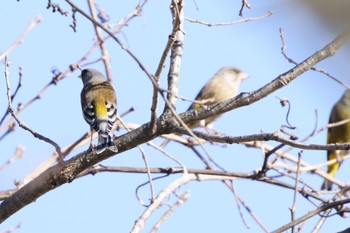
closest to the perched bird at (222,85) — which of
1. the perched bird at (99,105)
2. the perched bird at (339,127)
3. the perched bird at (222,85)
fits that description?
the perched bird at (222,85)

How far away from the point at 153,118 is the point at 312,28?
78.2 inches

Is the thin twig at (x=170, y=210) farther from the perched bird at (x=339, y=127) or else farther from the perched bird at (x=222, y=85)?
the perched bird at (x=222, y=85)

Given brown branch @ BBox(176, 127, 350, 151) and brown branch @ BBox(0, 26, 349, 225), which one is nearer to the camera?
brown branch @ BBox(176, 127, 350, 151)

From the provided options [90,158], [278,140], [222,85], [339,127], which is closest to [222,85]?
[222,85]

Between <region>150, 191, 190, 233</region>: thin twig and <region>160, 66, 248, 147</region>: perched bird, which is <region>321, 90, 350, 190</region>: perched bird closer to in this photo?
<region>160, 66, 248, 147</region>: perched bird

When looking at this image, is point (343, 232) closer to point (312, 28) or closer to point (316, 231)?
point (316, 231)

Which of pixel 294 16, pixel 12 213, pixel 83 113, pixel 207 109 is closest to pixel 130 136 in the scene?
pixel 207 109

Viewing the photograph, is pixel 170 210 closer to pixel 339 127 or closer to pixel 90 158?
pixel 90 158

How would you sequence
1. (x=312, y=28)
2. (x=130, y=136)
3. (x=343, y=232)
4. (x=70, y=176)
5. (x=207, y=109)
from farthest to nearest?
1. (x=70, y=176)
2. (x=130, y=136)
3. (x=207, y=109)
4. (x=343, y=232)
5. (x=312, y=28)

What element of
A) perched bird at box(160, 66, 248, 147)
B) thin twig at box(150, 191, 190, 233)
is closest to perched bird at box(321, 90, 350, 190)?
perched bird at box(160, 66, 248, 147)

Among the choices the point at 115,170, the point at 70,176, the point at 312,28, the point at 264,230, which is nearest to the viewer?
the point at 312,28

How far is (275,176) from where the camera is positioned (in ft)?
13.0

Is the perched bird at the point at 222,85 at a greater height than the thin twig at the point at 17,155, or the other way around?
the perched bird at the point at 222,85

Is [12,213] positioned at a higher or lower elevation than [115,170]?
lower
